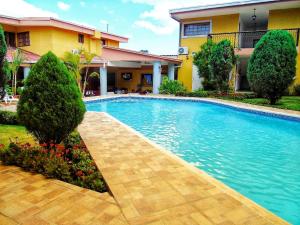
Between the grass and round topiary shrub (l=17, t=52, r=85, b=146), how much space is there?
1.49 m

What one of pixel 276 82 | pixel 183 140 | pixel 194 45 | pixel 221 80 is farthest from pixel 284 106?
pixel 194 45

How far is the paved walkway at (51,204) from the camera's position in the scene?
3035 millimetres

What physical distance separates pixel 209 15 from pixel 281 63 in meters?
10.1

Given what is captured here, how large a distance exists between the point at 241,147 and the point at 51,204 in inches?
238

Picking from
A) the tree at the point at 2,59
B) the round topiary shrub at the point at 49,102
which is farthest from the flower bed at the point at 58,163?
the tree at the point at 2,59

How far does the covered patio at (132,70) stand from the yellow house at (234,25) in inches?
75.9

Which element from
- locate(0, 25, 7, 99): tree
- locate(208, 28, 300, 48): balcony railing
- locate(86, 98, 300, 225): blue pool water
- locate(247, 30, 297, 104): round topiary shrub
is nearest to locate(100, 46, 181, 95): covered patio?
locate(208, 28, 300, 48): balcony railing

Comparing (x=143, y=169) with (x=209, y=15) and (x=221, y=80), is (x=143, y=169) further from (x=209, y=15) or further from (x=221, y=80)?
(x=209, y=15)

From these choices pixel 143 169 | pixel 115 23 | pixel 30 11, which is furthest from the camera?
pixel 30 11

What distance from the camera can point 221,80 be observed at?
18.5 m

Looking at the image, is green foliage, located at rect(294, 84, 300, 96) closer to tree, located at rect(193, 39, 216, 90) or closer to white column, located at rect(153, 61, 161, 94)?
tree, located at rect(193, 39, 216, 90)

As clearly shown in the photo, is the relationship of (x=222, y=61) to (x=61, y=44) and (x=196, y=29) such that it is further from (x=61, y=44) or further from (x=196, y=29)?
(x=61, y=44)

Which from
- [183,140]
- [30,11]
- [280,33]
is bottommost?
[183,140]

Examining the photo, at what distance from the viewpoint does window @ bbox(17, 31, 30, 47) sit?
71.6 ft
